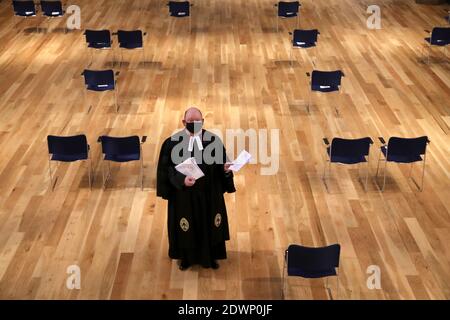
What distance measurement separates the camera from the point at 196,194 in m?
7.21

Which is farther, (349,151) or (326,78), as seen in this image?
(326,78)

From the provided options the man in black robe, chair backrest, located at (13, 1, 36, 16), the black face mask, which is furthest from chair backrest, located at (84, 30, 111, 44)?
the black face mask

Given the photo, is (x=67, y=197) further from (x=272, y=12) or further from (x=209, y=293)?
(x=272, y=12)

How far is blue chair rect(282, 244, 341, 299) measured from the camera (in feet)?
22.1

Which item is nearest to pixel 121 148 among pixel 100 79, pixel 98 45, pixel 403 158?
pixel 100 79

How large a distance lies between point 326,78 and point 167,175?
5127 mm

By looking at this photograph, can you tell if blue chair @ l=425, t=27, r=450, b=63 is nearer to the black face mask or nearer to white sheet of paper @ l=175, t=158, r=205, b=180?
the black face mask

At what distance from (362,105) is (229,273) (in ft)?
17.6

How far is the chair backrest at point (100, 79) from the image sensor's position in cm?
1152

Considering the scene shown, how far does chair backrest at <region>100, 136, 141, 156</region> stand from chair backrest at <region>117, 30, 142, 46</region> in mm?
4723

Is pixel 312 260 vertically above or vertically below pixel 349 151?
above

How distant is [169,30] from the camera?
53.3 ft

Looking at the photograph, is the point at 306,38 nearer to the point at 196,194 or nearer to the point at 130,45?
the point at 130,45
